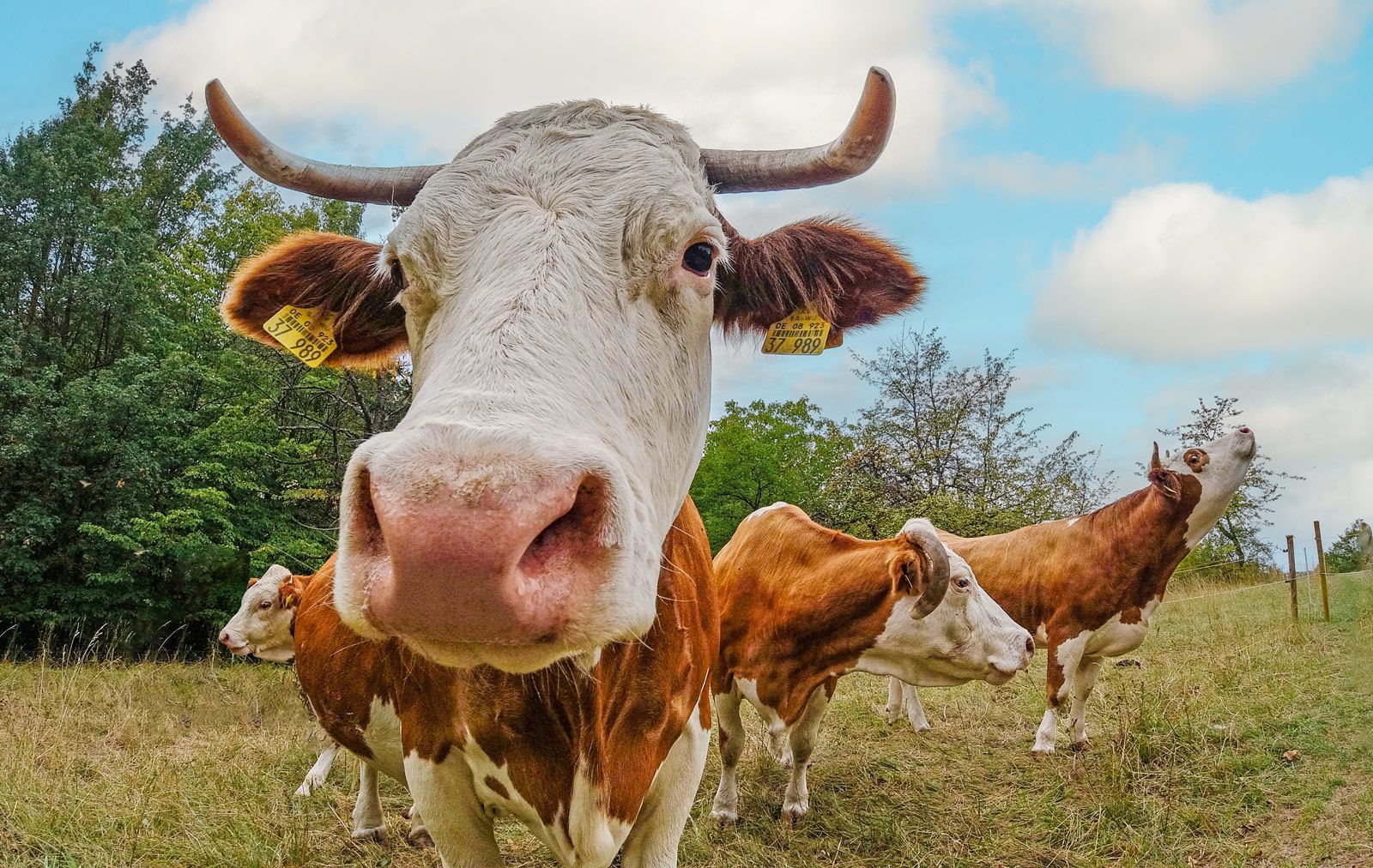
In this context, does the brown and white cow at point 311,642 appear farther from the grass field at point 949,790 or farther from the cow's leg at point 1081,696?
the cow's leg at point 1081,696

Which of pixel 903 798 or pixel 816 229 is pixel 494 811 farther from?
pixel 903 798

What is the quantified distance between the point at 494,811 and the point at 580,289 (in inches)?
64.3

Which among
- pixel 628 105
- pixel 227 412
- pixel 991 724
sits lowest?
pixel 991 724

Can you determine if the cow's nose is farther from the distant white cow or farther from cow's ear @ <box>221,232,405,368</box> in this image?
the distant white cow

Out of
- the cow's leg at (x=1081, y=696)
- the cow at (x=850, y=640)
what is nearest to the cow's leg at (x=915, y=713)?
the cow's leg at (x=1081, y=696)

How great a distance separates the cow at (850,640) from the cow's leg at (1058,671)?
186 cm

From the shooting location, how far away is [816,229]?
9.23 ft

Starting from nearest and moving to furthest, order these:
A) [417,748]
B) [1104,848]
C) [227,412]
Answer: [417,748] → [1104,848] → [227,412]

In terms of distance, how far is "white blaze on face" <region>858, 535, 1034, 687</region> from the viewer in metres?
4.99

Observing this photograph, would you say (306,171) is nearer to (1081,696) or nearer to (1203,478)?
(1081,696)

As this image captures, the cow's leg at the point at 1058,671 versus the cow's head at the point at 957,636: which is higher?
the cow's head at the point at 957,636

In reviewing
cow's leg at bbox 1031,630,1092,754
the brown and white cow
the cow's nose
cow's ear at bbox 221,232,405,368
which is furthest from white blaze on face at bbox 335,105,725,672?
cow's leg at bbox 1031,630,1092,754

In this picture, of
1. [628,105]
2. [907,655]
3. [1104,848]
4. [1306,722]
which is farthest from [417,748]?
[1306,722]

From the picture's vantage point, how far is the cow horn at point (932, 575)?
4.82 m
